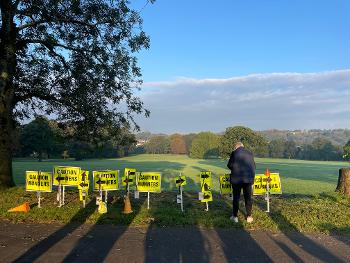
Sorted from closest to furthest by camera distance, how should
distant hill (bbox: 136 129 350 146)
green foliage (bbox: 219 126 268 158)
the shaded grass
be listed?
the shaded grass < green foliage (bbox: 219 126 268 158) < distant hill (bbox: 136 129 350 146)

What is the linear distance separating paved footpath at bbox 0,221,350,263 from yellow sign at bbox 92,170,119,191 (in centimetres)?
264

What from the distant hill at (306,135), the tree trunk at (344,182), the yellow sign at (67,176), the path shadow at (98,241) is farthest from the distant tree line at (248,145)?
the path shadow at (98,241)

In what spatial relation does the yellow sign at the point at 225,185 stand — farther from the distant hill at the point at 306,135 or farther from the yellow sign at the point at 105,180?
the distant hill at the point at 306,135

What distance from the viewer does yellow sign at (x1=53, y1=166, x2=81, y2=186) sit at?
Result: 13.4 meters

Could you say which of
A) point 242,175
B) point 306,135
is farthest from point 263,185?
point 306,135

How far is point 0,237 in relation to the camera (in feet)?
29.7

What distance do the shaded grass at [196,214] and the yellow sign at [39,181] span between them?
54 cm

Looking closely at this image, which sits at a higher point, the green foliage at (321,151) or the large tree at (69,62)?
the large tree at (69,62)

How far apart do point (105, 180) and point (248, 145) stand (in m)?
72.0

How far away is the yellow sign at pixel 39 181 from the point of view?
518 inches

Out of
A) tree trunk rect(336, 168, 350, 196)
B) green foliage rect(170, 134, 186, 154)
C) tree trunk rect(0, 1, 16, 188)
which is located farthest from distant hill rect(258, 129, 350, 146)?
tree trunk rect(0, 1, 16, 188)

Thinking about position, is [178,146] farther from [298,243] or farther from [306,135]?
[298,243]

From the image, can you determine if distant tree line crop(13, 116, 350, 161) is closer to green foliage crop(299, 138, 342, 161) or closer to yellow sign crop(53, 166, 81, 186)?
green foliage crop(299, 138, 342, 161)

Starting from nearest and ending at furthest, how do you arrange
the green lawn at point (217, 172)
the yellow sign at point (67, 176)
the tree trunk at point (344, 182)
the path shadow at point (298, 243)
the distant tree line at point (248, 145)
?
the path shadow at point (298, 243), the yellow sign at point (67, 176), the tree trunk at point (344, 182), the green lawn at point (217, 172), the distant tree line at point (248, 145)
